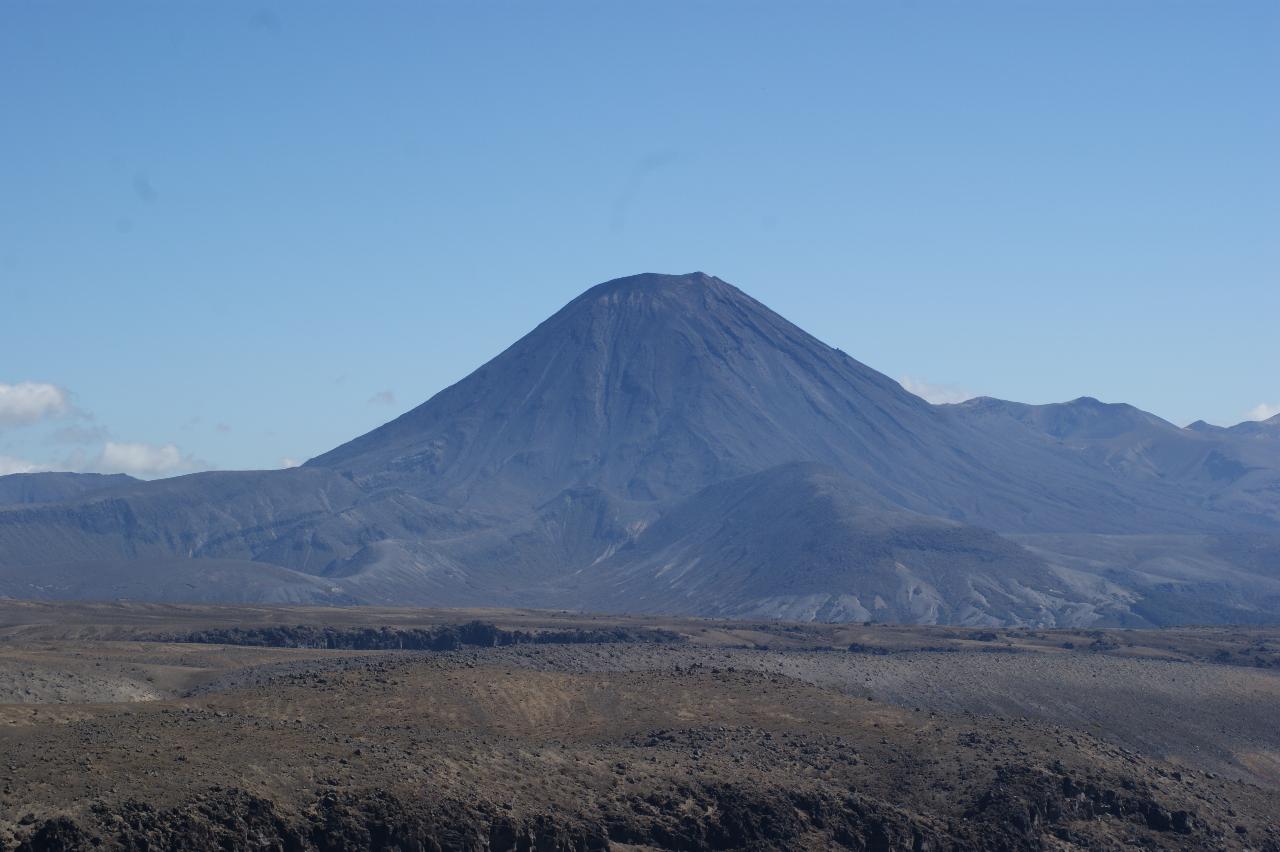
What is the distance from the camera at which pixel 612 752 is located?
54281 millimetres

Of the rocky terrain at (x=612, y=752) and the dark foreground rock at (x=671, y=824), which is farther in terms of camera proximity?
the rocky terrain at (x=612, y=752)

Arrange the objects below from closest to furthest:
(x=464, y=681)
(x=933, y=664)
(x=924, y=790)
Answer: (x=924, y=790), (x=464, y=681), (x=933, y=664)

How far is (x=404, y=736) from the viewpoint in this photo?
A: 51.8 meters

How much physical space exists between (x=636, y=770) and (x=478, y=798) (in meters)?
7.42

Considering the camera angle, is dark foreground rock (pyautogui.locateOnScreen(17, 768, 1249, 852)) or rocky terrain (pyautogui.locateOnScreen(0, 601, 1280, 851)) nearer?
dark foreground rock (pyautogui.locateOnScreen(17, 768, 1249, 852))

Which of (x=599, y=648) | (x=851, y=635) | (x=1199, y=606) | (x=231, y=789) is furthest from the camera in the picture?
(x=1199, y=606)

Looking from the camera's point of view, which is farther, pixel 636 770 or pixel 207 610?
pixel 207 610

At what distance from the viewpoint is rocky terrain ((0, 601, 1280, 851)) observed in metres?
42.1

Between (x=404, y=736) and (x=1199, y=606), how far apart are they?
165 m

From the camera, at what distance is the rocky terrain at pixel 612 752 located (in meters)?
42.1

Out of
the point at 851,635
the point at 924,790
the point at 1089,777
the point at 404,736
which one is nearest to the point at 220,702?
the point at 404,736

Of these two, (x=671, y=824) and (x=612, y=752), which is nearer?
(x=671, y=824)

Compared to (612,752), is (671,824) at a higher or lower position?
lower

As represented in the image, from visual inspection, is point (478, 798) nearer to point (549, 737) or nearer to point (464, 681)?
point (549, 737)
